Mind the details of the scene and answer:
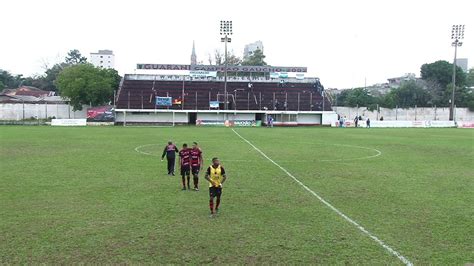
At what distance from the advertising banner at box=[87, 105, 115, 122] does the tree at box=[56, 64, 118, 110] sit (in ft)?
10.6

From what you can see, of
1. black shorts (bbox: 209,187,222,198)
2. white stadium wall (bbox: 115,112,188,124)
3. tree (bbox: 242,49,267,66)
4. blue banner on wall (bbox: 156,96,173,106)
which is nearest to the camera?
black shorts (bbox: 209,187,222,198)

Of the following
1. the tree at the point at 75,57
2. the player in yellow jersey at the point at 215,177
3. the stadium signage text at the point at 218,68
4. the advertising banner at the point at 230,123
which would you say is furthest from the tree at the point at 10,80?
the player in yellow jersey at the point at 215,177

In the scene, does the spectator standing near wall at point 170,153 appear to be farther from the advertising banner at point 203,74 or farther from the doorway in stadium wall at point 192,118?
the advertising banner at point 203,74

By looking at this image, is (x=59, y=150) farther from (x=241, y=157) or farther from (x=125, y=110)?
(x=125, y=110)

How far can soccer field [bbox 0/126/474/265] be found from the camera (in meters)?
9.03

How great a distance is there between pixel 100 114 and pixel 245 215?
65930 mm

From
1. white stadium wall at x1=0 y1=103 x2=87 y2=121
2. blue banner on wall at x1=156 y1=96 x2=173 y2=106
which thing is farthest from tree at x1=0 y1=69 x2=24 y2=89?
blue banner on wall at x1=156 y1=96 x2=173 y2=106

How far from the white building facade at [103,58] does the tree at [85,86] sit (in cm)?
11849

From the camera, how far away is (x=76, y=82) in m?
77.0

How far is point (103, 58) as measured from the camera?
7726 inches

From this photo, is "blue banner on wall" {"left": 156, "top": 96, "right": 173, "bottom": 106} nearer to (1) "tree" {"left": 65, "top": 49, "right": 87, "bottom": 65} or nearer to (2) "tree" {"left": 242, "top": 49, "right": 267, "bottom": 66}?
(2) "tree" {"left": 242, "top": 49, "right": 267, "bottom": 66}

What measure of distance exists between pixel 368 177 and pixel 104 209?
11.2 m

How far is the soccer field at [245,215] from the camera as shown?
9031 mm

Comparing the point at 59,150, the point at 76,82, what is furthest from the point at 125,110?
the point at 59,150
